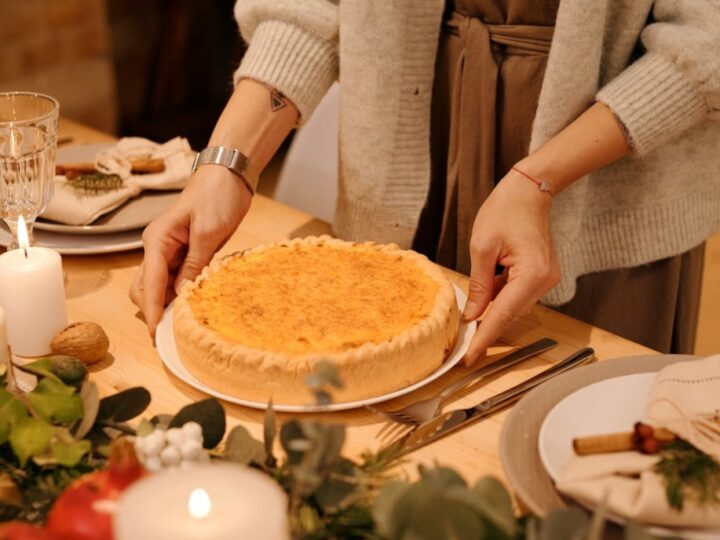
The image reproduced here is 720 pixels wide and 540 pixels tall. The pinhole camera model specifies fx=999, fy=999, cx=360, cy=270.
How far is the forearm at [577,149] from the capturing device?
1.40 metres

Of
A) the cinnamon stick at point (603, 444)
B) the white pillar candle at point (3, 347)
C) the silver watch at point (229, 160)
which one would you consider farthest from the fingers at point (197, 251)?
the cinnamon stick at point (603, 444)

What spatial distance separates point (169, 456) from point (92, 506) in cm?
16

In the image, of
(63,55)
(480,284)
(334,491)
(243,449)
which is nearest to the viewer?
(334,491)

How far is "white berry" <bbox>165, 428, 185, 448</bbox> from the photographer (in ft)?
2.97

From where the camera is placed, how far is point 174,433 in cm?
91

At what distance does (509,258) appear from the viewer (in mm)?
1310

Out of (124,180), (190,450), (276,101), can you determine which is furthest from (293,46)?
(190,450)

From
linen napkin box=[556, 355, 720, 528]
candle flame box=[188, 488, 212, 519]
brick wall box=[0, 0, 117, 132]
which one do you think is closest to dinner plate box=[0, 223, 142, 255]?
linen napkin box=[556, 355, 720, 528]

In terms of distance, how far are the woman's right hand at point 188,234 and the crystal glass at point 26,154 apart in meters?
0.17

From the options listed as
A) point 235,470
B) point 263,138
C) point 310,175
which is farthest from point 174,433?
point 310,175

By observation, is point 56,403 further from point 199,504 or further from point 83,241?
point 83,241

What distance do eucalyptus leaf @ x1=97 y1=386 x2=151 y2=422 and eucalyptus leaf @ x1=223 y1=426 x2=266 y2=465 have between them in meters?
0.12

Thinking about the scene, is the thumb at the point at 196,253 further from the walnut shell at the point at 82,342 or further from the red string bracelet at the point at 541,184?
the red string bracelet at the point at 541,184

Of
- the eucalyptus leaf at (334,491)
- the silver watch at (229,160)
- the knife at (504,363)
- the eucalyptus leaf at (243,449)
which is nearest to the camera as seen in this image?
the eucalyptus leaf at (334,491)
